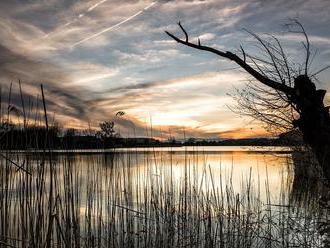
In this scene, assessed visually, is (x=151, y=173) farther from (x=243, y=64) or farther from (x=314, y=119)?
(x=314, y=119)

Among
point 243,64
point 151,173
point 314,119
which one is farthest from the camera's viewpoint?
point 151,173

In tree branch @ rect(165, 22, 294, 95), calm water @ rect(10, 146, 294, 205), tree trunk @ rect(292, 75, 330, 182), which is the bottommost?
calm water @ rect(10, 146, 294, 205)

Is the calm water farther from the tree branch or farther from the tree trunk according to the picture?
the tree trunk

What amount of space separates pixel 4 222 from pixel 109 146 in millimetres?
2572

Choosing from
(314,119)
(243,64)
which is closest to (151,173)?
(243,64)

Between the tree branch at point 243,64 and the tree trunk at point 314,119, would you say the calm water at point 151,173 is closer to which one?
the tree branch at point 243,64

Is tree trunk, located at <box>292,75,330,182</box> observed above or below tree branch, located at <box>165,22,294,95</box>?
below

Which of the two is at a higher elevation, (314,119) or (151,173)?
(314,119)

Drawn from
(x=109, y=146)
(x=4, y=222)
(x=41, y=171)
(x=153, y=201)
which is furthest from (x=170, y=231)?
(x=41, y=171)

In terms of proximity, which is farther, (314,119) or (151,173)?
(151,173)

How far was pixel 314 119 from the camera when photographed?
12.7ft

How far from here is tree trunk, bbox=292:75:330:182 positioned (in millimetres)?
3824

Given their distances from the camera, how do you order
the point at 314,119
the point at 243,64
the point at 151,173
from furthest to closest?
the point at 151,173
the point at 243,64
the point at 314,119

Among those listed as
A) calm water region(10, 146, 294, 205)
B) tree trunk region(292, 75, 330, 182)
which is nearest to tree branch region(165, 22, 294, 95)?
tree trunk region(292, 75, 330, 182)
